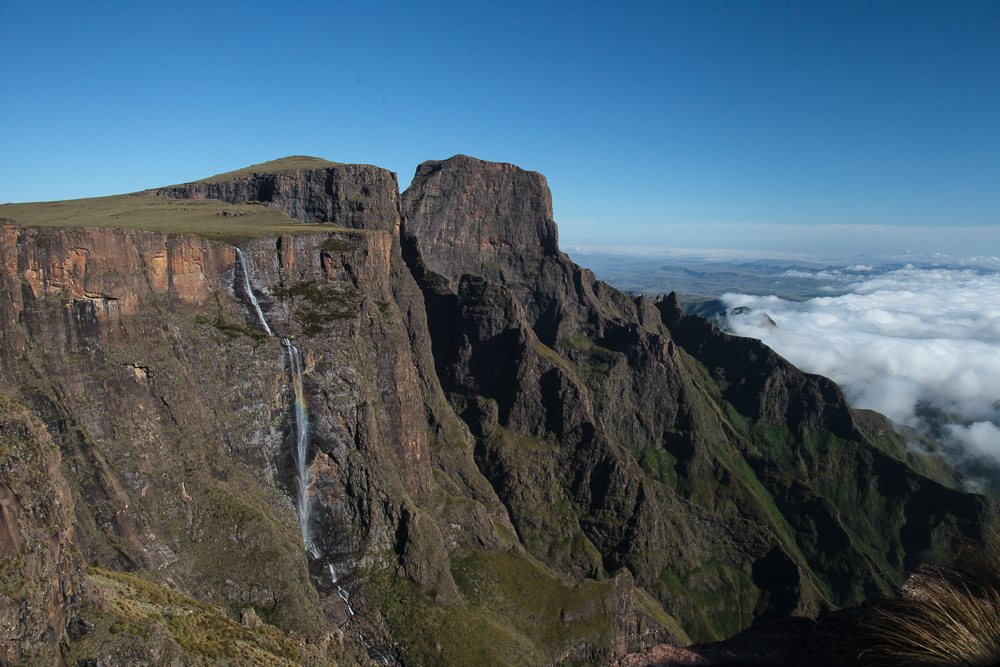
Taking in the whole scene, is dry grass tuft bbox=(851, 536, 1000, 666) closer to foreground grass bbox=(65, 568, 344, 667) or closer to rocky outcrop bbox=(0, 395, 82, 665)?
rocky outcrop bbox=(0, 395, 82, 665)

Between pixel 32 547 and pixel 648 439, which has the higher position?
pixel 32 547

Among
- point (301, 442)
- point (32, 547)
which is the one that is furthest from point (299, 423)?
point (32, 547)

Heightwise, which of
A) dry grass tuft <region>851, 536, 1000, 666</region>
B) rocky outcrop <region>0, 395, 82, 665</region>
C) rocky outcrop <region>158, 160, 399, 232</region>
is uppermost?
rocky outcrop <region>158, 160, 399, 232</region>

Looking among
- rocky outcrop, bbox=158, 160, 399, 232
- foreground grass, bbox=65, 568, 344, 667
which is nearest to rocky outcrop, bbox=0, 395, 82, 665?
foreground grass, bbox=65, 568, 344, 667

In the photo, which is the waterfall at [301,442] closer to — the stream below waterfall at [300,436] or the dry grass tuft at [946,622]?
the stream below waterfall at [300,436]

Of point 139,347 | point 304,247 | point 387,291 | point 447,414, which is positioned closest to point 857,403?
point 447,414

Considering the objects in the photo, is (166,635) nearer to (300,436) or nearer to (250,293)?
(300,436)
